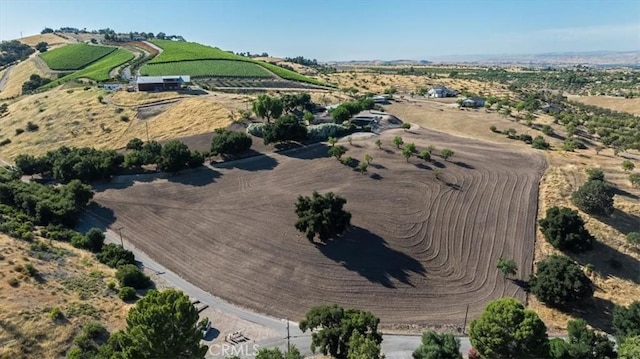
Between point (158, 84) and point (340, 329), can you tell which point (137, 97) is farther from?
point (340, 329)

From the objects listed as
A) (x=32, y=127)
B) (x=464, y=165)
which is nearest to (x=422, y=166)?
(x=464, y=165)

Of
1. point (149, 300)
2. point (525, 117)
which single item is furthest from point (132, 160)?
point (525, 117)

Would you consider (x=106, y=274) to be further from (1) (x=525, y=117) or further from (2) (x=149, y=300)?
(1) (x=525, y=117)

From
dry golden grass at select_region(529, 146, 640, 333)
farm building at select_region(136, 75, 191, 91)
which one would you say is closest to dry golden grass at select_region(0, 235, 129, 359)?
dry golden grass at select_region(529, 146, 640, 333)

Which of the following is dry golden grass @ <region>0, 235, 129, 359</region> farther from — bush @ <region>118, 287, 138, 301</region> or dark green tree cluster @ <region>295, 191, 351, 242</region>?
dark green tree cluster @ <region>295, 191, 351, 242</region>

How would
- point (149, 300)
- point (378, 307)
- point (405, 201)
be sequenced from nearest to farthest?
point (149, 300) → point (378, 307) → point (405, 201)

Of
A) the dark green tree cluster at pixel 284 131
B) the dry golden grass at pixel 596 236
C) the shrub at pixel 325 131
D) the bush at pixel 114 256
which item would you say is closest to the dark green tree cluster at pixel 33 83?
the dark green tree cluster at pixel 284 131
